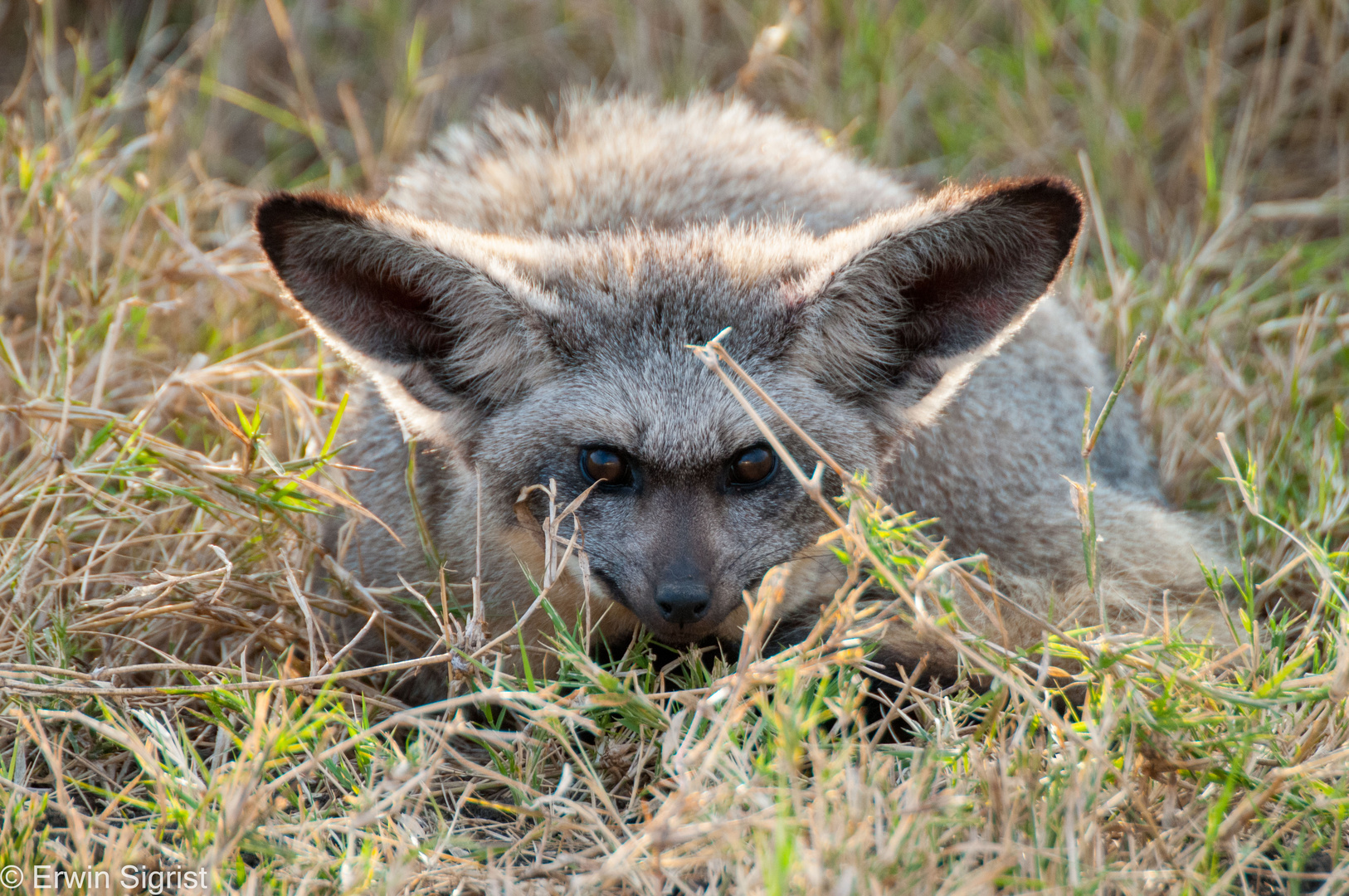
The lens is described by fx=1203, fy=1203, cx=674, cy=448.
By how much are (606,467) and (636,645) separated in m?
Result: 0.47

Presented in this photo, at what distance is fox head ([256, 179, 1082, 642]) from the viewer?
2.74m

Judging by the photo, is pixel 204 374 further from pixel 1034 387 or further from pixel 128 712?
pixel 1034 387

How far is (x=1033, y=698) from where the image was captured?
Result: 222 cm

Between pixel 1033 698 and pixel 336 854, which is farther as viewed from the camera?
pixel 336 854

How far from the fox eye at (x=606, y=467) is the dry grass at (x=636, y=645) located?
0.48m

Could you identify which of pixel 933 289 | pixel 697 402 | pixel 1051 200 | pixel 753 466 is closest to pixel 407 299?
pixel 697 402

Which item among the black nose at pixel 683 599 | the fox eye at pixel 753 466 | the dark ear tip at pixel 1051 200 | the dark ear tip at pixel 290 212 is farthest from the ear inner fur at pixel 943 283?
the dark ear tip at pixel 290 212

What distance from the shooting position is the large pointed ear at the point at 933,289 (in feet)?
8.90

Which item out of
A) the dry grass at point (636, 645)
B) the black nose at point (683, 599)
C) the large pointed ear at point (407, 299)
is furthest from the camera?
the large pointed ear at point (407, 299)

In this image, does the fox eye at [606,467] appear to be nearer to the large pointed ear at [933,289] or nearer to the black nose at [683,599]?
the black nose at [683,599]

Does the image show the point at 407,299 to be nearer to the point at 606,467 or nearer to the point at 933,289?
the point at 606,467

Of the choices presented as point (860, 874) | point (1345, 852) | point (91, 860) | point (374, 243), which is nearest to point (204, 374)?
point (374, 243)

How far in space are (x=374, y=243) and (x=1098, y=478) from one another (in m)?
2.33

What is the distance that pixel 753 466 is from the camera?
9.25 feet
